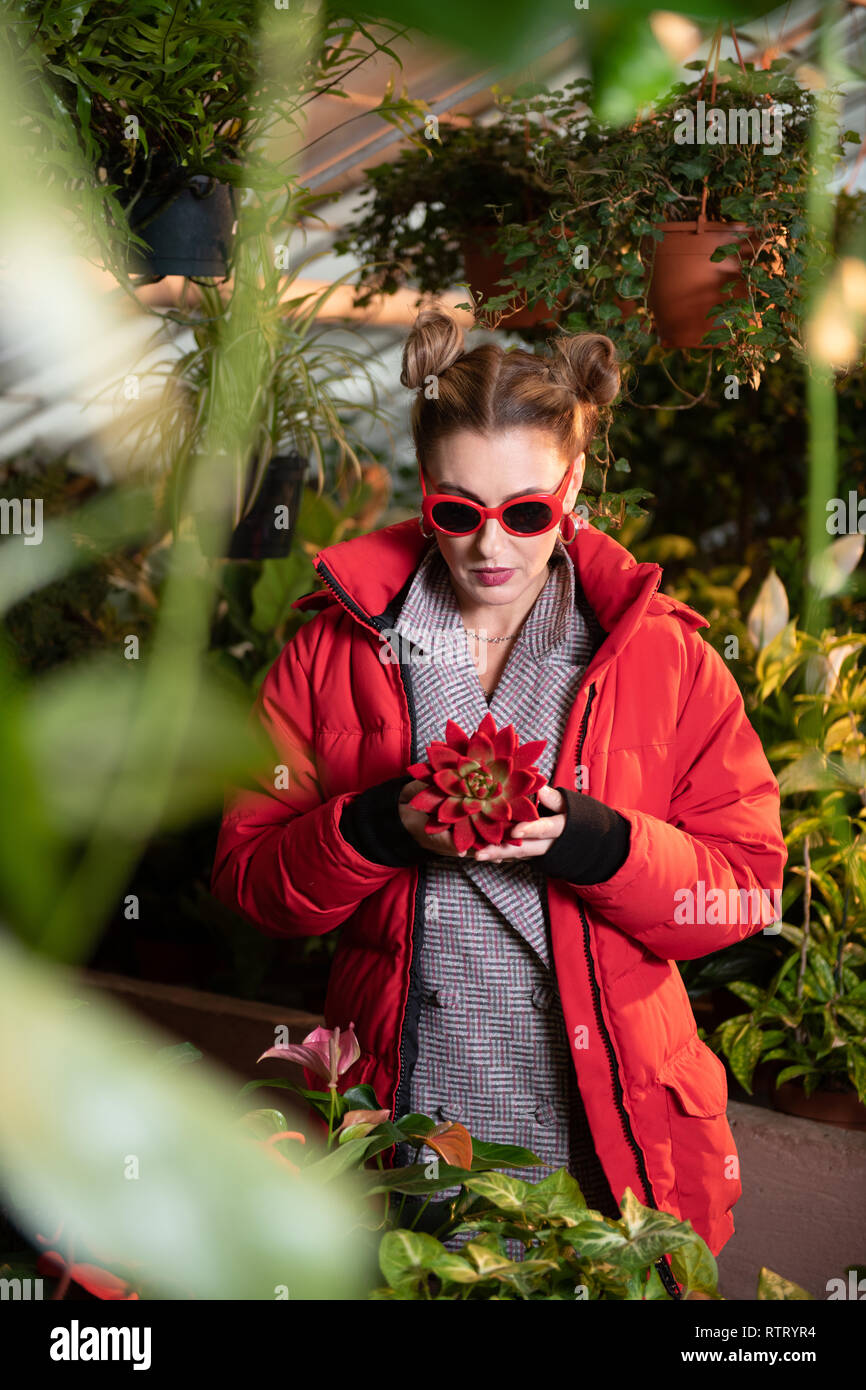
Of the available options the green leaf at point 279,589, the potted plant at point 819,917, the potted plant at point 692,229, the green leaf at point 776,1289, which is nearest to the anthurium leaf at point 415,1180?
the green leaf at point 776,1289

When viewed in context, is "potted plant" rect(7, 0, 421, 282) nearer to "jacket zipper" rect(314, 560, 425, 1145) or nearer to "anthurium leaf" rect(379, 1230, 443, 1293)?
"jacket zipper" rect(314, 560, 425, 1145)

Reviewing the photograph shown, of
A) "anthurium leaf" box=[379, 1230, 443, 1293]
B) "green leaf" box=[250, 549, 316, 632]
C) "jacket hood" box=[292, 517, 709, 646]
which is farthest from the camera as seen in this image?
"green leaf" box=[250, 549, 316, 632]

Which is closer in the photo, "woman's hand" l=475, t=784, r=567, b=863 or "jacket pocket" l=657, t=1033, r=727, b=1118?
"woman's hand" l=475, t=784, r=567, b=863

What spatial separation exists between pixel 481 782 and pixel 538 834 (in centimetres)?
11

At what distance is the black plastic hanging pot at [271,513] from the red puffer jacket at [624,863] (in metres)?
0.47

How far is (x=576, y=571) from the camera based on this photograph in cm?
138

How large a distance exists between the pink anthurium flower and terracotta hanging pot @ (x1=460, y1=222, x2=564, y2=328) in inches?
54.2

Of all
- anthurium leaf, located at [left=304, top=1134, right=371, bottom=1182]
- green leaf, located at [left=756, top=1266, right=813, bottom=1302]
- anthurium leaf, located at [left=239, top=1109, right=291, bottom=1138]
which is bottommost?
green leaf, located at [left=756, top=1266, right=813, bottom=1302]

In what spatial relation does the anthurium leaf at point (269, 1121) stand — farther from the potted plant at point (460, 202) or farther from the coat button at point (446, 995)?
the potted plant at point (460, 202)

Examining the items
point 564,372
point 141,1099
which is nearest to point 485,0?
point 141,1099

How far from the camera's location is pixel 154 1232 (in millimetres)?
182

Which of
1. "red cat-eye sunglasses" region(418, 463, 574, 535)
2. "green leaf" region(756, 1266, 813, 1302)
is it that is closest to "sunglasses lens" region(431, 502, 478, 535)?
"red cat-eye sunglasses" region(418, 463, 574, 535)

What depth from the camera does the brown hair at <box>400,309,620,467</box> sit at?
47.6 inches
